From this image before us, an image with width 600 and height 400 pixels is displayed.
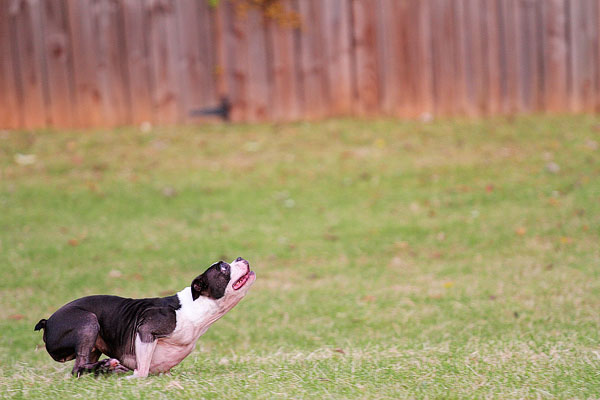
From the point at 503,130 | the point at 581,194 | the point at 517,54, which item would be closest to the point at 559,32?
Answer: the point at 517,54

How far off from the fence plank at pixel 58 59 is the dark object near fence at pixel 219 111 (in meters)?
1.93

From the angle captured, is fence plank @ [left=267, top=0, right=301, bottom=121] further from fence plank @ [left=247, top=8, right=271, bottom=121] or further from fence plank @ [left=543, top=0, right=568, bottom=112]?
fence plank @ [left=543, top=0, right=568, bottom=112]

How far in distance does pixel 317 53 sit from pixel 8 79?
4765 mm

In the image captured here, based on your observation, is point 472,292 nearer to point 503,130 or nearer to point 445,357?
point 445,357

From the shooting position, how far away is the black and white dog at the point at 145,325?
3.98m

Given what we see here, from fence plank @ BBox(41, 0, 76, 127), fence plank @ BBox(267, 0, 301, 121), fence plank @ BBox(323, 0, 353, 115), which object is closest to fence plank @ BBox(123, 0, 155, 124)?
fence plank @ BBox(41, 0, 76, 127)

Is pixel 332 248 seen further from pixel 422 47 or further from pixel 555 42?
pixel 555 42

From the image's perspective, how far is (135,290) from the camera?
7.32 m

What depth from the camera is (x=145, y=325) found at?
3.95 m

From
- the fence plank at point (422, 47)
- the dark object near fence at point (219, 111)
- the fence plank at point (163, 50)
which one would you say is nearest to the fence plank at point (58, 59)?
the fence plank at point (163, 50)

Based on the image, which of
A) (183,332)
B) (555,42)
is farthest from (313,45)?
(183,332)

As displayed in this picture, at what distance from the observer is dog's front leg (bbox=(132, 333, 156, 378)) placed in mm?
3955

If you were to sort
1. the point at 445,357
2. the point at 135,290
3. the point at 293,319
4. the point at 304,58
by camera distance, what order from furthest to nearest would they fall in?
the point at 304,58 < the point at 135,290 < the point at 293,319 < the point at 445,357

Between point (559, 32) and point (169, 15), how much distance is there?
585 cm
